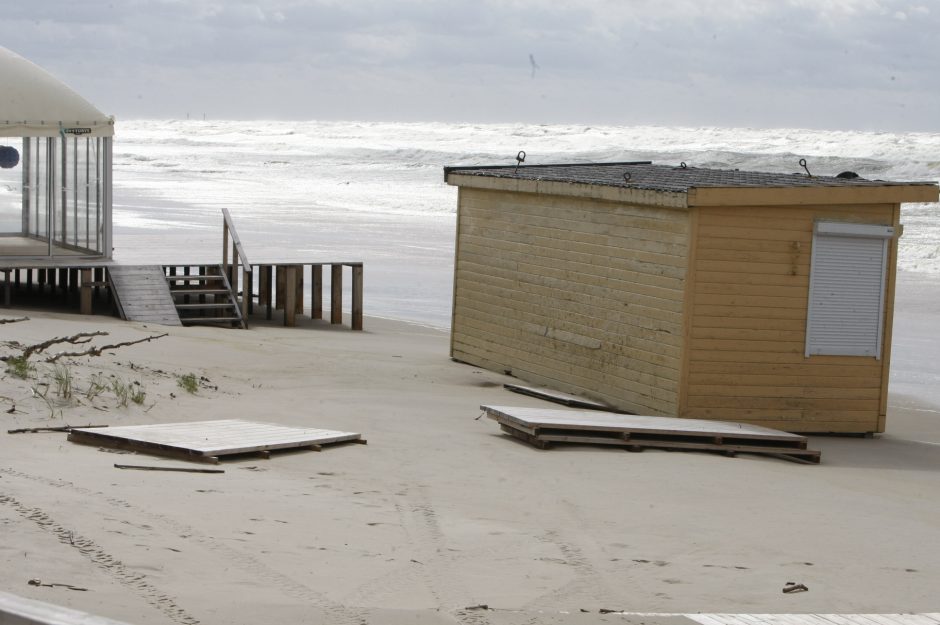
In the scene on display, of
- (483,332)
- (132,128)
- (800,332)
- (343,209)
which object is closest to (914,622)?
(800,332)

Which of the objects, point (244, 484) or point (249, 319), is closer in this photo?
point (244, 484)

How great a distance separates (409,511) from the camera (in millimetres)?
8148

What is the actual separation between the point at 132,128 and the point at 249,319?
127 m

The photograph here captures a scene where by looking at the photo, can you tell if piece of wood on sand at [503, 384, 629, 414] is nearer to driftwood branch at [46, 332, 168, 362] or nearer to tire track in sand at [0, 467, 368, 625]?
driftwood branch at [46, 332, 168, 362]

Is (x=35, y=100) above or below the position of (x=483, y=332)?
above

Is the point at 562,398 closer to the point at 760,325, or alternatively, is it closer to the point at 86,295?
the point at 760,325

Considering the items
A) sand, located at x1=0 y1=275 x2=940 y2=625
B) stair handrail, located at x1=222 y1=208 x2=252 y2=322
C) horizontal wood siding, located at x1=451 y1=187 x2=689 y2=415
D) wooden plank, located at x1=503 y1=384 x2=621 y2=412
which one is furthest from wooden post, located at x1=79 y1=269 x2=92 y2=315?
wooden plank, located at x1=503 y1=384 x2=621 y2=412

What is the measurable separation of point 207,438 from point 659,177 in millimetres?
7383

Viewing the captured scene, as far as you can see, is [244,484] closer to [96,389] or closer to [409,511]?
[409,511]

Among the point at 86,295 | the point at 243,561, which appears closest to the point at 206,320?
the point at 86,295

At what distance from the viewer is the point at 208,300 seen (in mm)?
21078

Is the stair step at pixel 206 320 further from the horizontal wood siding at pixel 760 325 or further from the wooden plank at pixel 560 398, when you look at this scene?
the horizontal wood siding at pixel 760 325

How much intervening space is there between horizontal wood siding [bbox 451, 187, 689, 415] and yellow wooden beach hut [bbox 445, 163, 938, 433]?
0.02 meters

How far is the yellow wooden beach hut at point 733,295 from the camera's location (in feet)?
42.6
